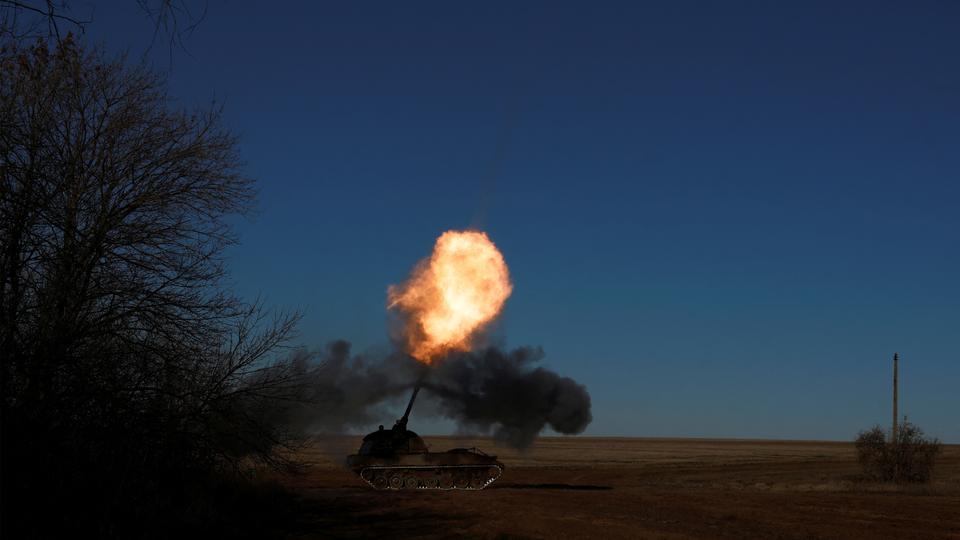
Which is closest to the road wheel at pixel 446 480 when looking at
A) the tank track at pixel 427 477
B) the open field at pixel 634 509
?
the tank track at pixel 427 477

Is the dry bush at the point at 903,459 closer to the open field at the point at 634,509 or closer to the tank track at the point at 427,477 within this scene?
the open field at the point at 634,509

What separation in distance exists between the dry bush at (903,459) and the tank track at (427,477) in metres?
19.8

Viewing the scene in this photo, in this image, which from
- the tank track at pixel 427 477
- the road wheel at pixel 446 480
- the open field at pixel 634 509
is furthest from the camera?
the road wheel at pixel 446 480

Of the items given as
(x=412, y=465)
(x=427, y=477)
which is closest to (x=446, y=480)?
(x=427, y=477)

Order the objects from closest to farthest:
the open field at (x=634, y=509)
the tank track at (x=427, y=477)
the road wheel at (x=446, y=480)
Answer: the open field at (x=634, y=509) < the tank track at (x=427, y=477) < the road wheel at (x=446, y=480)

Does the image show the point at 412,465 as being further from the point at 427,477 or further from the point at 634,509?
the point at 634,509

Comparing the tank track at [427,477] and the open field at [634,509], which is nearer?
the open field at [634,509]

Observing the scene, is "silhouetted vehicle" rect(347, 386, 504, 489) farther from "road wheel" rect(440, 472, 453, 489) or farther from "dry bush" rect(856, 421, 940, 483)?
"dry bush" rect(856, 421, 940, 483)

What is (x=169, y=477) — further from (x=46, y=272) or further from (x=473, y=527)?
(x=473, y=527)

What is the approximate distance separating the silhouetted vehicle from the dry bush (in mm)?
19735

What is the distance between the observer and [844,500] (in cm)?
3170

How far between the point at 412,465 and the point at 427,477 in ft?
2.67

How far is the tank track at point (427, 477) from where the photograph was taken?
34.8m

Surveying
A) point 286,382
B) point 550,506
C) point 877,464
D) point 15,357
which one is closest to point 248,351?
point 286,382
